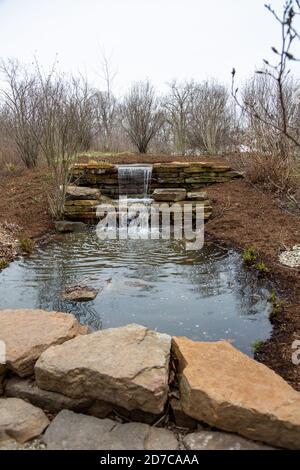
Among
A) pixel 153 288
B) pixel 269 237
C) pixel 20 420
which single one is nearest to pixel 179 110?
pixel 269 237

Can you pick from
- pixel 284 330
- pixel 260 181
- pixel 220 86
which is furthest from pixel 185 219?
pixel 220 86

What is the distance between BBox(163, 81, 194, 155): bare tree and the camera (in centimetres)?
1524

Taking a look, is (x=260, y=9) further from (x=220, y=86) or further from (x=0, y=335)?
(x=220, y=86)

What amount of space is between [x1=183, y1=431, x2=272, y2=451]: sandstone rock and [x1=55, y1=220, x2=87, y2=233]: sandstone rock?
553 centimetres

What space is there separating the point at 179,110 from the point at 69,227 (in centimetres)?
1128

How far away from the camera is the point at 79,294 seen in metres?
3.90

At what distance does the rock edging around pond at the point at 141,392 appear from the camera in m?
1.80

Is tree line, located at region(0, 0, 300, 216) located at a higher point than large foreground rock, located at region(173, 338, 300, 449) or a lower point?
higher

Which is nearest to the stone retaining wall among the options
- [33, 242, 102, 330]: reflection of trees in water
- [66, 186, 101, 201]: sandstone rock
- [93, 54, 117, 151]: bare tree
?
[66, 186, 101, 201]: sandstone rock

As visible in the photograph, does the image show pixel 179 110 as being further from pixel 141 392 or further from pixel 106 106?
pixel 141 392

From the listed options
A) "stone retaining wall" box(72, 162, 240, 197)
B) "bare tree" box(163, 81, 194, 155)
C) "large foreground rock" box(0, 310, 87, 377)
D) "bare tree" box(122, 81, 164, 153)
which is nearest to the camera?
"large foreground rock" box(0, 310, 87, 377)

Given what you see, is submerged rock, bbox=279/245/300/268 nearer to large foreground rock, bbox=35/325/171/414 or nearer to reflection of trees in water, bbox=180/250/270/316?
reflection of trees in water, bbox=180/250/270/316
